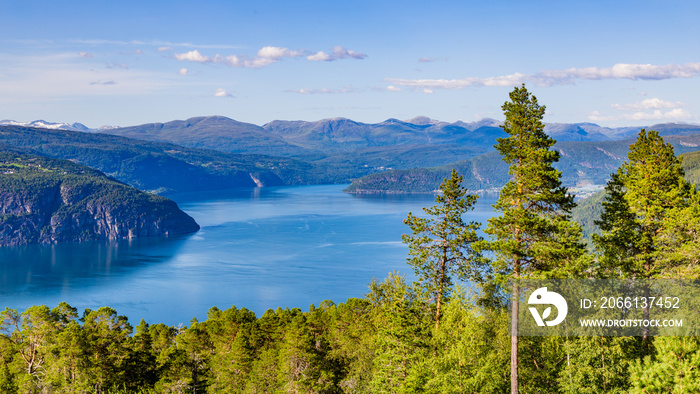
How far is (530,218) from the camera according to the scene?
1877 centimetres

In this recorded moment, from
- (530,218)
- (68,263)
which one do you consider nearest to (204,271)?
(68,263)

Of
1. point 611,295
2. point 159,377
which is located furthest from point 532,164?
point 159,377

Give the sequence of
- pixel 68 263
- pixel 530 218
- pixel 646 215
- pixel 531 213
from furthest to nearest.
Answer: pixel 68 263
pixel 646 215
pixel 531 213
pixel 530 218

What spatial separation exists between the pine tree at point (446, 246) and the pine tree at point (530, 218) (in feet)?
12.2

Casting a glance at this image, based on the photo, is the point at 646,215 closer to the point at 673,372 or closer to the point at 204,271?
the point at 673,372

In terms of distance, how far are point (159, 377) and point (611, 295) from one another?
2574 centimetres

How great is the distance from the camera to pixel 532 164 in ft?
61.6

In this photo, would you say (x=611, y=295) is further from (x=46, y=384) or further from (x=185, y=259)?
(x=185, y=259)

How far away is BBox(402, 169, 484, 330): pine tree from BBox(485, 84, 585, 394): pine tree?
3.73m

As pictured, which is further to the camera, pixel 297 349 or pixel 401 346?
pixel 297 349

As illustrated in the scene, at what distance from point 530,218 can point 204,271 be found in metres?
126

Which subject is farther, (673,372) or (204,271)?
(204,271)

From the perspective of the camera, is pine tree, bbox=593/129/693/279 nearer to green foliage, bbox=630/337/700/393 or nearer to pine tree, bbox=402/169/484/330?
pine tree, bbox=402/169/484/330

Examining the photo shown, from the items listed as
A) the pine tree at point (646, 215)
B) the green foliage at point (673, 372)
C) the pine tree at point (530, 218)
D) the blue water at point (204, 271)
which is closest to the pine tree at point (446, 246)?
the pine tree at point (530, 218)
